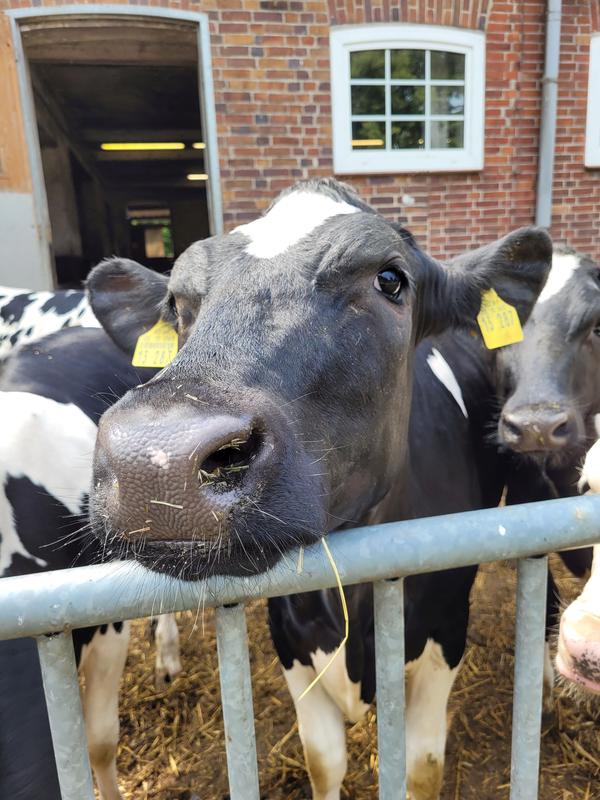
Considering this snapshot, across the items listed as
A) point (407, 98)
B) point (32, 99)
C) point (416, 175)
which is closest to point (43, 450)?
point (32, 99)

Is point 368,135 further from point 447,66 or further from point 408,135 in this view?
point 447,66

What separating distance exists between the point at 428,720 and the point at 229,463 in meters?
1.68

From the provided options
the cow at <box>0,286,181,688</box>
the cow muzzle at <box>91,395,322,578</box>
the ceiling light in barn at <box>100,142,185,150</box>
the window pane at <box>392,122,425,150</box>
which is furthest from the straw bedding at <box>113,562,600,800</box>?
the ceiling light in barn at <box>100,142,185,150</box>

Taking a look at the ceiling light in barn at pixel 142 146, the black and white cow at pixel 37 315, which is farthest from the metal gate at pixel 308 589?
the ceiling light in barn at pixel 142 146

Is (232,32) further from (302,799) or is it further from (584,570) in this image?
(302,799)

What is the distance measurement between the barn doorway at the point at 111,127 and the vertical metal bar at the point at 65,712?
18.7ft

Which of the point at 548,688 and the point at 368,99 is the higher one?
the point at 368,99

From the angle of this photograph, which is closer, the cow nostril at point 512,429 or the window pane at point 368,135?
the cow nostril at point 512,429

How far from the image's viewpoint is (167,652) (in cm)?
324

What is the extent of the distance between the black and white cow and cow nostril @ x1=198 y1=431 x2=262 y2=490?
2871 mm

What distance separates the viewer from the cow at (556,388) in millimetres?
2494

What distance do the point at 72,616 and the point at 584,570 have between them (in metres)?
2.53

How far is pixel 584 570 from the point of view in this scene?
2.74 m

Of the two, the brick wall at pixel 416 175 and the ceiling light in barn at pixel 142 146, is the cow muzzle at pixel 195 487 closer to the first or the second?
the brick wall at pixel 416 175
